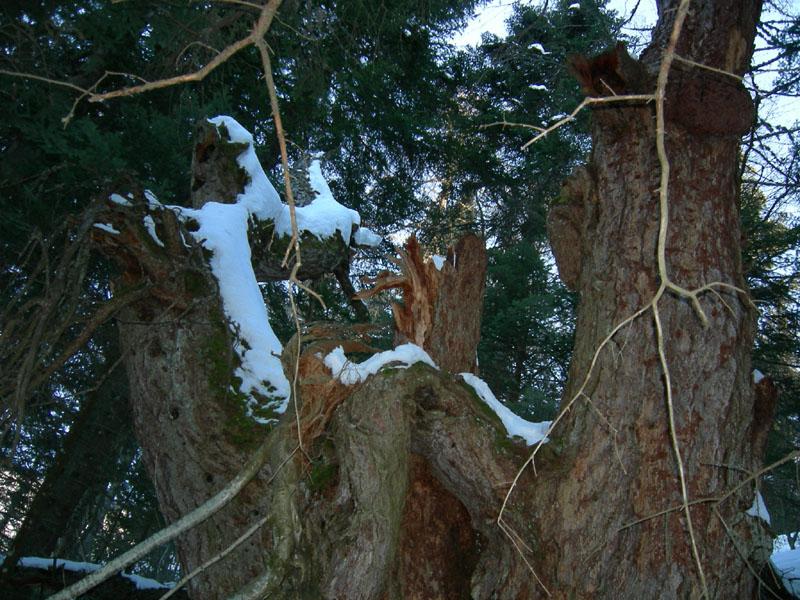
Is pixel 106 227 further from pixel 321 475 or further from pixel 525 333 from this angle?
pixel 525 333

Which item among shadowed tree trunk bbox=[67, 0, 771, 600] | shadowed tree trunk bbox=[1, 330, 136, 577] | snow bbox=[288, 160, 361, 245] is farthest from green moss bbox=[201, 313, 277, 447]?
shadowed tree trunk bbox=[1, 330, 136, 577]

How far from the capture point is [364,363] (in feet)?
7.73

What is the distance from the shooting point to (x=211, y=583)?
244cm

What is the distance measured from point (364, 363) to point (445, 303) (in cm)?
84

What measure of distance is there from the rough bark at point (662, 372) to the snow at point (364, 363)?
0.67 m

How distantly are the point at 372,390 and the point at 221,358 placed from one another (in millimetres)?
1023

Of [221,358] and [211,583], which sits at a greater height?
[221,358]

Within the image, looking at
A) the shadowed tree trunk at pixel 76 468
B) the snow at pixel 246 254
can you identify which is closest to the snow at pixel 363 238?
the snow at pixel 246 254

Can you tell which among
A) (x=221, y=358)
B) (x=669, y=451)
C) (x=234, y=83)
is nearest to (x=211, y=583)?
(x=221, y=358)

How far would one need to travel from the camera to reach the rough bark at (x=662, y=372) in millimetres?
1950

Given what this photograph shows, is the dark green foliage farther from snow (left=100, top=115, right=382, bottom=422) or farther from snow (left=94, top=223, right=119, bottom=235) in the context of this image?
snow (left=94, top=223, right=119, bottom=235)

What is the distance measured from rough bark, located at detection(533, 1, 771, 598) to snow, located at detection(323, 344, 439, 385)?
675 mm

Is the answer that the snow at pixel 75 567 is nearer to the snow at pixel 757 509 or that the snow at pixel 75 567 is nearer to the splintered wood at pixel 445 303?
the splintered wood at pixel 445 303

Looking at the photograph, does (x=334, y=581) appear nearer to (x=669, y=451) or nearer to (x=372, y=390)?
(x=372, y=390)
